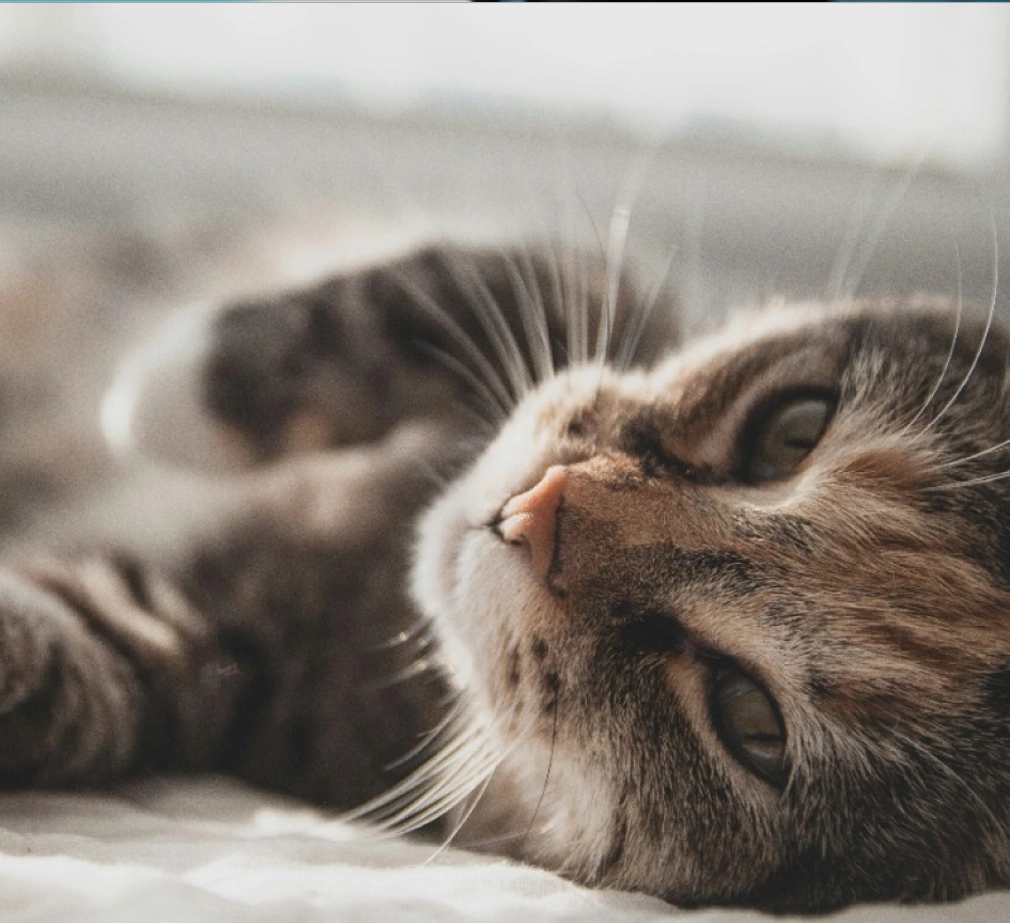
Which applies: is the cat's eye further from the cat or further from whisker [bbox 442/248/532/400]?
whisker [bbox 442/248/532/400]

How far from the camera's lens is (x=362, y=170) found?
1.61 meters

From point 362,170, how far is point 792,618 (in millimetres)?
1052

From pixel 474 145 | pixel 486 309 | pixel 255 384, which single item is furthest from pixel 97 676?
pixel 474 145

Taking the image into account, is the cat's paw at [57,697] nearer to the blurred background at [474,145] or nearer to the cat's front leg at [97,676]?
the cat's front leg at [97,676]

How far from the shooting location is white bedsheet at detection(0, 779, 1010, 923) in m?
0.61

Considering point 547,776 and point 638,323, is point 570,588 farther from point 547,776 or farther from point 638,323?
point 638,323

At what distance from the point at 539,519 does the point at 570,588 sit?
0.06 metres

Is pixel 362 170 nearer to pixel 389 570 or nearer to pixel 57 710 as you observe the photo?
pixel 389 570

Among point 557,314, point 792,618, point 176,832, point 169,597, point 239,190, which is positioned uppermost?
point 239,190

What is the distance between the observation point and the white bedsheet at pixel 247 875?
61 centimetres

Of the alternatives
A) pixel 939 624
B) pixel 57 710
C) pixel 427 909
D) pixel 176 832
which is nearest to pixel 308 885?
pixel 427 909

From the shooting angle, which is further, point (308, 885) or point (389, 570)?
point (389, 570)

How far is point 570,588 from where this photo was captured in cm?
87

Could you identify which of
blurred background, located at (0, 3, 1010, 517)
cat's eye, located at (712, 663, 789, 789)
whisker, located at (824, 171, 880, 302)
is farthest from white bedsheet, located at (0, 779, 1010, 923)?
whisker, located at (824, 171, 880, 302)
